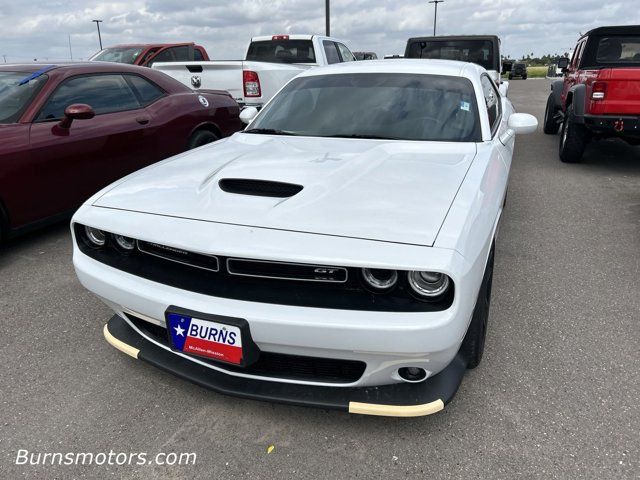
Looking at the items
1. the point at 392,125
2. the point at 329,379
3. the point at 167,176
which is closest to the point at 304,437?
the point at 329,379

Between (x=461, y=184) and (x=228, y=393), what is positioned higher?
(x=461, y=184)

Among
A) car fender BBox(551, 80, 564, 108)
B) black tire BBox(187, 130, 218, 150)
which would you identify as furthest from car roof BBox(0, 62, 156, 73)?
car fender BBox(551, 80, 564, 108)

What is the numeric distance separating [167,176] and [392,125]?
1374mm

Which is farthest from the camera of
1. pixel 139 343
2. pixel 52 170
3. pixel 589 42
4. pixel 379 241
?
pixel 589 42

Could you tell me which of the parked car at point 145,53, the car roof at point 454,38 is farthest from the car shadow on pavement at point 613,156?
the parked car at point 145,53

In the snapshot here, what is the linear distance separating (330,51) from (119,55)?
4.21 m

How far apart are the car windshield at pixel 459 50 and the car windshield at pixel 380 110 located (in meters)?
7.17

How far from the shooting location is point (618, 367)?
2443 mm

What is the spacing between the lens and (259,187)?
224cm

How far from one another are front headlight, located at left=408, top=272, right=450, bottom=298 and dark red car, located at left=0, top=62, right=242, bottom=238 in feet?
10.8

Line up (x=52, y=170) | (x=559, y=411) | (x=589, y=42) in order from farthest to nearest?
(x=589, y=42)
(x=52, y=170)
(x=559, y=411)

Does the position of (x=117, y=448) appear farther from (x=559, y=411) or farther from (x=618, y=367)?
(x=618, y=367)

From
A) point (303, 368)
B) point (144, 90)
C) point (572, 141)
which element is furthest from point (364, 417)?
point (572, 141)

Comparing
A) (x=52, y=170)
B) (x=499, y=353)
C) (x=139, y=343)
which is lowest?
(x=499, y=353)
